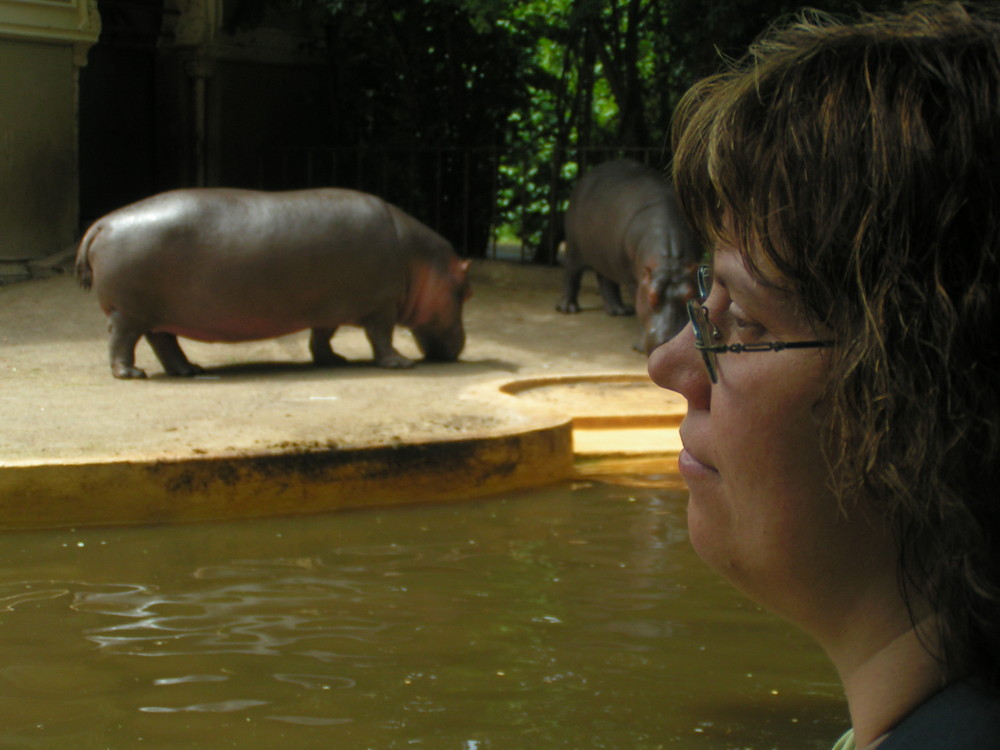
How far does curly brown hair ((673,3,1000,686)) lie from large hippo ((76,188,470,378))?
19.5 feet

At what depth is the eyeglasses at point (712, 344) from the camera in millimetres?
888

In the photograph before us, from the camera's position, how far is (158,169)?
13.4 m

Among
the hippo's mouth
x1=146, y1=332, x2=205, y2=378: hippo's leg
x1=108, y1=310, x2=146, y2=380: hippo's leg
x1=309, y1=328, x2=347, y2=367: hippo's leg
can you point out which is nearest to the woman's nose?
x1=108, y1=310, x2=146, y2=380: hippo's leg

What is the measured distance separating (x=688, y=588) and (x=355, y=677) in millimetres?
1246

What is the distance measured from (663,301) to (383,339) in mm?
1900

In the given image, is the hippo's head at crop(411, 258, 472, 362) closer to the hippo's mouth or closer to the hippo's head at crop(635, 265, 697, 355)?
the hippo's mouth

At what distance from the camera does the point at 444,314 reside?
297 inches

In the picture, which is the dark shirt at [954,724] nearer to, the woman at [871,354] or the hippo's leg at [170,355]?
the woman at [871,354]

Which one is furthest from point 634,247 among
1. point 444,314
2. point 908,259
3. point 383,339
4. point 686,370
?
point 908,259

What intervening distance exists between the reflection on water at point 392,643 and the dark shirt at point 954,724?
1.95 m

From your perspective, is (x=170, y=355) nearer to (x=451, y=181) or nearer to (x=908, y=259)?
(x=908, y=259)

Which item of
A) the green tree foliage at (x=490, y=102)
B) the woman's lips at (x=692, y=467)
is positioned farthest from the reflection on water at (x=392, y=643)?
the green tree foliage at (x=490, y=102)

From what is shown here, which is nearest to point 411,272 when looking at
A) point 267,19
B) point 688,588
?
point 688,588

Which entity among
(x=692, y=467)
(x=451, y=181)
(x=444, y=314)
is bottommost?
(x=444, y=314)
